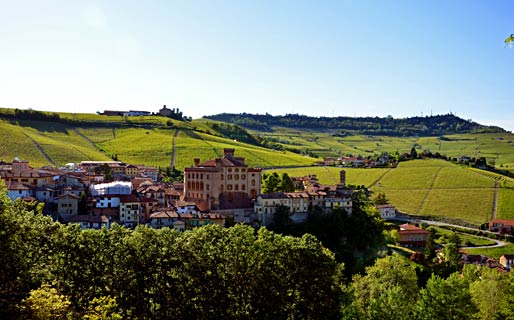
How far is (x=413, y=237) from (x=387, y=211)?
57.3 ft

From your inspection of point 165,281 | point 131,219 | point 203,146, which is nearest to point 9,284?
point 165,281

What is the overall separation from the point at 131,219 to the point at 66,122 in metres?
121

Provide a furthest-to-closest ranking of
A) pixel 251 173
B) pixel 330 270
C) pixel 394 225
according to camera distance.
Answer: pixel 394 225, pixel 251 173, pixel 330 270

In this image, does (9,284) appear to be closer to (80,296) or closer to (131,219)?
(80,296)

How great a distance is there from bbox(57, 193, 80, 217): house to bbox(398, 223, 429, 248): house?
5652 centimetres

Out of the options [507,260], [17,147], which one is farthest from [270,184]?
[17,147]

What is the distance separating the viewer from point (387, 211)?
381 ft

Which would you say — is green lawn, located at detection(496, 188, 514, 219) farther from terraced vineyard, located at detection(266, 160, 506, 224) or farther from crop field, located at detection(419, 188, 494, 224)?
crop field, located at detection(419, 188, 494, 224)

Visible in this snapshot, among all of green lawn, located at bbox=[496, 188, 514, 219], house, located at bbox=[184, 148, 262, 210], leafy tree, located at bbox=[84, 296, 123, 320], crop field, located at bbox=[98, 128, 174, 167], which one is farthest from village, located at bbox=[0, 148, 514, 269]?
crop field, located at bbox=[98, 128, 174, 167]

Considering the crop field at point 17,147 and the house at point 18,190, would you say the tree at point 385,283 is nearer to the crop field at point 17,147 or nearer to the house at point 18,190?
the house at point 18,190

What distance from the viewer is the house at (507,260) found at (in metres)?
87.1

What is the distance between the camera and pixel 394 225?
107m

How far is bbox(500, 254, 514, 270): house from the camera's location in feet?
286

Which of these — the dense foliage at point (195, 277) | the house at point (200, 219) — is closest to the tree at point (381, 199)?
the house at point (200, 219)
